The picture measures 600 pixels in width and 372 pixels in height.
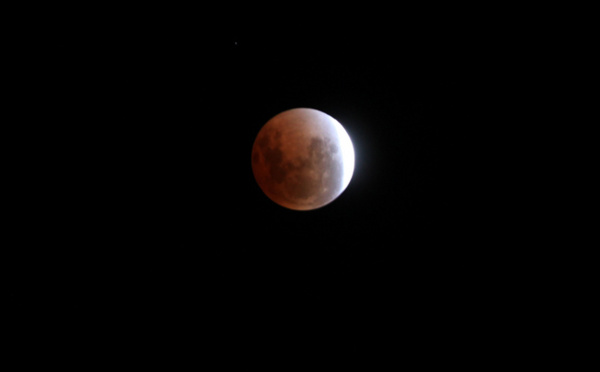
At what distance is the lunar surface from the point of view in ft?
12.7

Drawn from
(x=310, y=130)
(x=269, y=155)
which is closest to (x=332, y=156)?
(x=310, y=130)

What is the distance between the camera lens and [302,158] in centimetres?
385

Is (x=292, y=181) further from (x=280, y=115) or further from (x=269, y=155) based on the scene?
(x=280, y=115)

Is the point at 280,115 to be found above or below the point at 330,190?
above

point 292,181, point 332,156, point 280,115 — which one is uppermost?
point 280,115

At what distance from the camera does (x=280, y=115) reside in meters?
4.28

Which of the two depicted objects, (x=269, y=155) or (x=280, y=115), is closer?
(x=269, y=155)

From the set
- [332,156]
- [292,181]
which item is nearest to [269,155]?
[292,181]

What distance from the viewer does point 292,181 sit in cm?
394

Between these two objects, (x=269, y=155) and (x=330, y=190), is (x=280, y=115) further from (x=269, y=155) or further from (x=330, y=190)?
(x=330, y=190)

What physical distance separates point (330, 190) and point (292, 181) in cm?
50

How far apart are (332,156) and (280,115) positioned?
2.70ft

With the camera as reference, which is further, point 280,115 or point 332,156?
point 280,115

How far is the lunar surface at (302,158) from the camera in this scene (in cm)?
388
